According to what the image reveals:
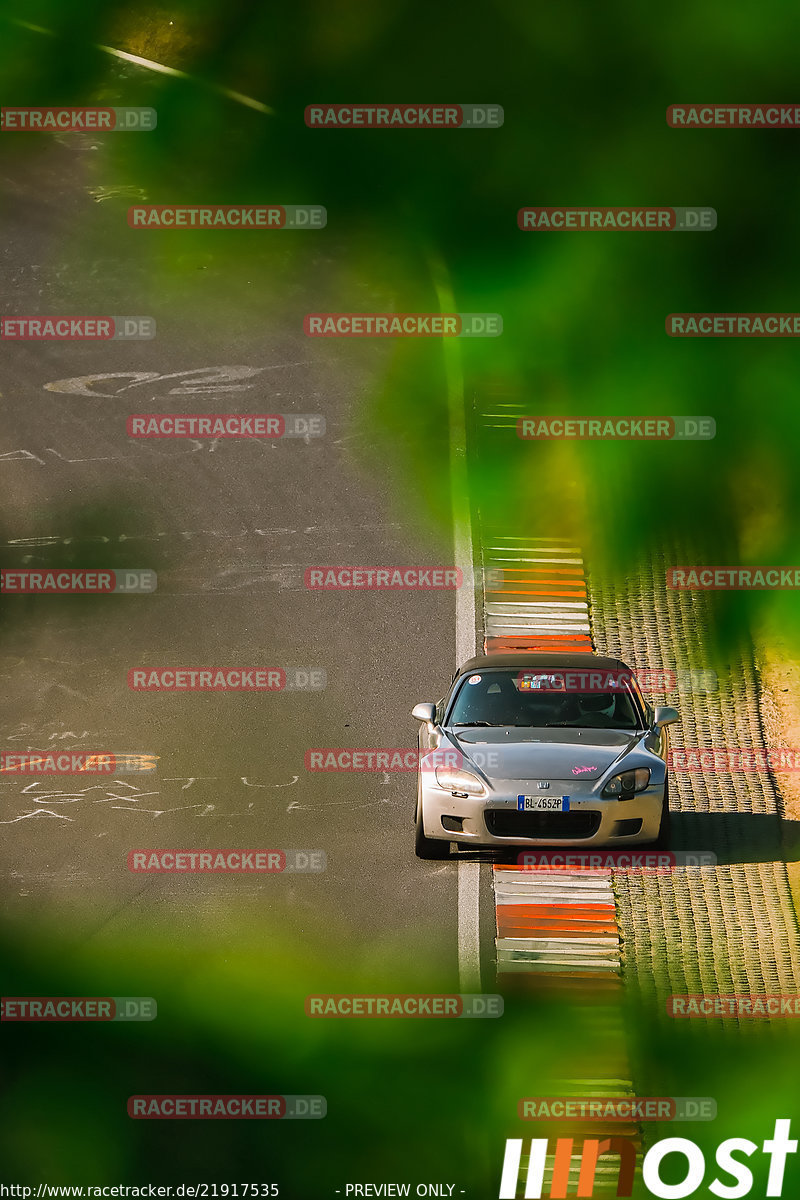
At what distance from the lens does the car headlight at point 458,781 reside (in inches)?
469

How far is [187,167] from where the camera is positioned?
27203mm

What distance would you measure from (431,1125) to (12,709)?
7.66 m
